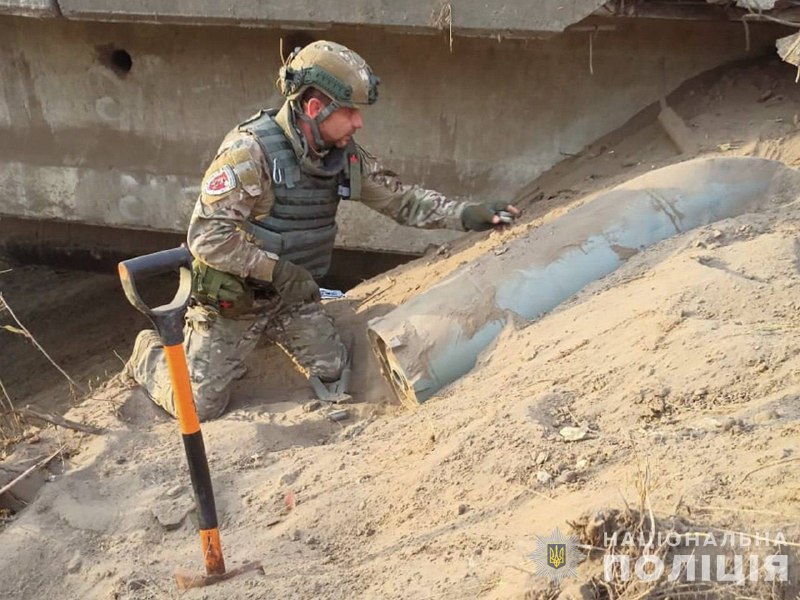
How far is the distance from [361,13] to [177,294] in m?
2.64

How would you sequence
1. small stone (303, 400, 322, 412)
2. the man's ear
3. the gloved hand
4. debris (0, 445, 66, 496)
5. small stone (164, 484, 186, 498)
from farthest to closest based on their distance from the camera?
the gloved hand < small stone (303, 400, 322, 412) < the man's ear < debris (0, 445, 66, 496) < small stone (164, 484, 186, 498)

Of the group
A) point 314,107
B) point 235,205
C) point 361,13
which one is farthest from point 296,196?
point 361,13

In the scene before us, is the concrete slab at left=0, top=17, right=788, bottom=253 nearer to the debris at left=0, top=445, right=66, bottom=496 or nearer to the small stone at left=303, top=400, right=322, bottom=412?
the small stone at left=303, top=400, right=322, bottom=412

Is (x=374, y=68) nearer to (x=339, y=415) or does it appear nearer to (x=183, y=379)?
(x=339, y=415)

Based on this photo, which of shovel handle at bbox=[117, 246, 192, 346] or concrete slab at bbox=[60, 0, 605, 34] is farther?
concrete slab at bbox=[60, 0, 605, 34]

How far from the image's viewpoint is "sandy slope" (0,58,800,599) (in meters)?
2.30

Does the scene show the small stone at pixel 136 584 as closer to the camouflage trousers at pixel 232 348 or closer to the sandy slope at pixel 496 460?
the sandy slope at pixel 496 460

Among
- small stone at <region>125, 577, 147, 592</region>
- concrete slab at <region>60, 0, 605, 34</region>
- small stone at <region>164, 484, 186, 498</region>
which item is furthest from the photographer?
concrete slab at <region>60, 0, 605, 34</region>

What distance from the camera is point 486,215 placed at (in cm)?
412

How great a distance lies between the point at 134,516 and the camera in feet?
10.3

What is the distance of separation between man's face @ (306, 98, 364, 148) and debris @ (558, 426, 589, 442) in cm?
181

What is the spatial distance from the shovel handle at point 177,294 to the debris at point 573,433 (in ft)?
Result: 3.88

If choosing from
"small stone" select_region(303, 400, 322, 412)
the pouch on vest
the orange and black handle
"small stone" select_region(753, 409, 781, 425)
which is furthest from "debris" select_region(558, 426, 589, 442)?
the pouch on vest

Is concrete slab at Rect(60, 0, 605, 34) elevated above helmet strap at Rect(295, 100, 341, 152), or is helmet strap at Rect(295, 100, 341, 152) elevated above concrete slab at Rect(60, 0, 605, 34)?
concrete slab at Rect(60, 0, 605, 34)
